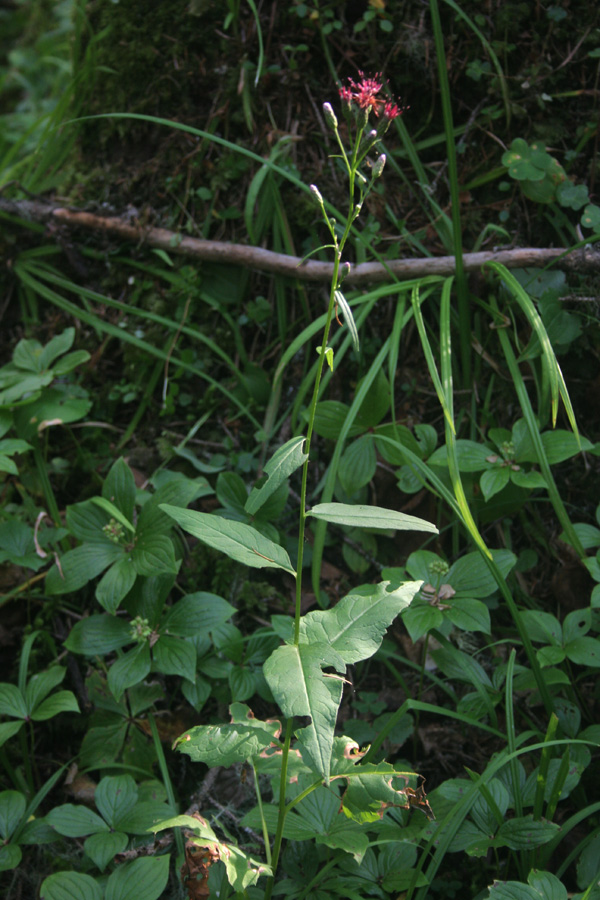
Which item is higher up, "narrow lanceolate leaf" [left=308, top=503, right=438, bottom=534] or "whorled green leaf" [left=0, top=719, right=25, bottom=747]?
"narrow lanceolate leaf" [left=308, top=503, right=438, bottom=534]

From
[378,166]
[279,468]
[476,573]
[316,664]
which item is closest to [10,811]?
[316,664]

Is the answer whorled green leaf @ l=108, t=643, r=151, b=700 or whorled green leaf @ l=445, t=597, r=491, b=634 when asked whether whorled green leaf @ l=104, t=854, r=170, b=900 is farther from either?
whorled green leaf @ l=445, t=597, r=491, b=634

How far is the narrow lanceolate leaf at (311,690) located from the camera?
91 centimetres

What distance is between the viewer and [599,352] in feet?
6.15

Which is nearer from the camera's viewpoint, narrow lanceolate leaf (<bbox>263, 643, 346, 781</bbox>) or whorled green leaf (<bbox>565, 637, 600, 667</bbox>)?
narrow lanceolate leaf (<bbox>263, 643, 346, 781</bbox>)

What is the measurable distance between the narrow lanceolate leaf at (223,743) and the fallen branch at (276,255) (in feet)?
4.65

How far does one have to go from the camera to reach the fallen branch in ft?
6.22

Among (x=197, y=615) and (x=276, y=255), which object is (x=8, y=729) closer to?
(x=197, y=615)

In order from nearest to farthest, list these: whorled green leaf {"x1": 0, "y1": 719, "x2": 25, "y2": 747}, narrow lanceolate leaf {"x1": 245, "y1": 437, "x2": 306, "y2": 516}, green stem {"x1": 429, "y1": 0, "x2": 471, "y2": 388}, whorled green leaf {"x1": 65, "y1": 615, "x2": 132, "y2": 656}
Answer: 1. narrow lanceolate leaf {"x1": 245, "y1": 437, "x2": 306, "y2": 516}
2. whorled green leaf {"x1": 0, "y1": 719, "x2": 25, "y2": 747}
3. whorled green leaf {"x1": 65, "y1": 615, "x2": 132, "y2": 656}
4. green stem {"x1": 429, "y1": 0, "x2": 471, "y2": 388}

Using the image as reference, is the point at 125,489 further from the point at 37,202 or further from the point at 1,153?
the point at 1,153

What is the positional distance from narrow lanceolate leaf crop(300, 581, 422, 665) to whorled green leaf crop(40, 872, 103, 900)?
771mm

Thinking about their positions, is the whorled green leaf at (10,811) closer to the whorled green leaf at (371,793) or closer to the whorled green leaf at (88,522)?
the whorled green leaf at (88,522)

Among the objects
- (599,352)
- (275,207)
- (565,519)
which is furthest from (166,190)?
(565,519)

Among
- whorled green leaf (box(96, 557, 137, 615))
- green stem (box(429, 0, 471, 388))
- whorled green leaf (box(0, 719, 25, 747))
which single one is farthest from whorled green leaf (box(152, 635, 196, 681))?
green stem (box(429, 0, 471, 388))
